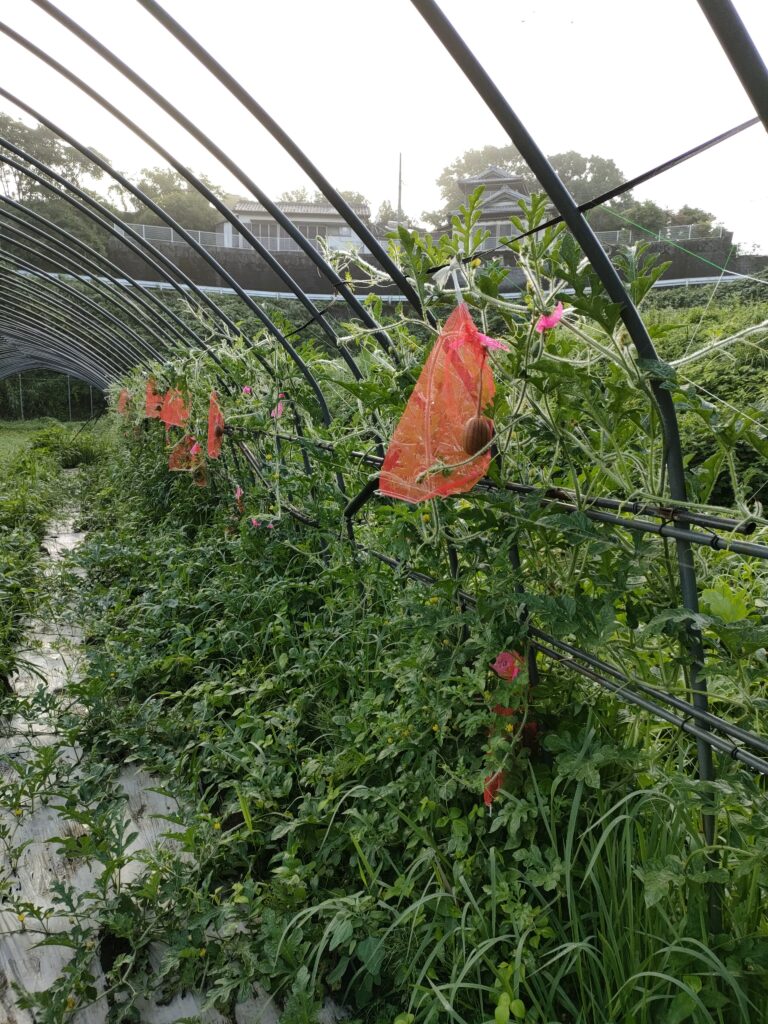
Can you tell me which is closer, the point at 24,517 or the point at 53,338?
the point at 24,517

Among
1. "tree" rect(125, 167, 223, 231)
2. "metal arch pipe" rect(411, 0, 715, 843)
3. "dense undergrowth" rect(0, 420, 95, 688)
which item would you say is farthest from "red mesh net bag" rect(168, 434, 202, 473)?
"tree" rect(125, 167, 223, 231)

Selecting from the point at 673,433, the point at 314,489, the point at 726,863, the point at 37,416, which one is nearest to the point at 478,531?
the point at 673,433

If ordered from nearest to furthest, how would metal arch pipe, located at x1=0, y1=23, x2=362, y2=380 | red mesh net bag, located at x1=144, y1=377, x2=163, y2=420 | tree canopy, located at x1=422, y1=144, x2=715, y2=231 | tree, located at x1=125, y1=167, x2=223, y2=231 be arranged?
tree canopy, located at x1=422, y1=144, x2=715, y2=231 < metal arch pipe, located at x1=0, y1=23, x2=362, y2=380 < red mesh net bag, located at x1=144, y1=377, x2=163, y2=420 < tree, located at x1=125, y1=167, x2=223, y2=231

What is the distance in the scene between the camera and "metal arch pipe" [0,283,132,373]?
9.89m

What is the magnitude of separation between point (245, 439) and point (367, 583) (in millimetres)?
1843

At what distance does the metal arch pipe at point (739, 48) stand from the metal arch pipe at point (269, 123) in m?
1.21

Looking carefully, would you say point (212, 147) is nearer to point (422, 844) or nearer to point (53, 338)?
point (422, 844)

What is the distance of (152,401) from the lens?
6.76m

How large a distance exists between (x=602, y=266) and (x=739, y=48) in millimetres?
328

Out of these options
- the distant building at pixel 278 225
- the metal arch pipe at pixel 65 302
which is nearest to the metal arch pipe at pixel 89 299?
the metal arch pipe at pixel 65 302

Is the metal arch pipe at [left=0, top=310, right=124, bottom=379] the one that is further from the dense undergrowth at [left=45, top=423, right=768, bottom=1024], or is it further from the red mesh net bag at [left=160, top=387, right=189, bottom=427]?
the dense undergrowth at [left=45, top=423, right=768, bottom=1024]

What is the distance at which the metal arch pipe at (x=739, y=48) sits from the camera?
2.55 ft

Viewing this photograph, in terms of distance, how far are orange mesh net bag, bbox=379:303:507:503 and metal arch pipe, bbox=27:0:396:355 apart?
2.45 ft

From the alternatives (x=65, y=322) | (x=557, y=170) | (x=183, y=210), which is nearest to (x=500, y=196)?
(x=557, y=170)
